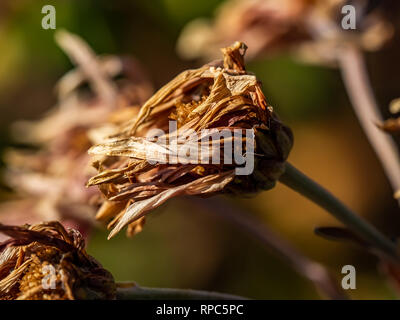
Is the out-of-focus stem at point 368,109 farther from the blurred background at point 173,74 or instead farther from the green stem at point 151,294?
the blurred background at point 173,74

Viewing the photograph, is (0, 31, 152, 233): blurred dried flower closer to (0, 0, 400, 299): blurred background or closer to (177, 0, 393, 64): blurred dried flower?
(177, 0, 393, 64): blurred dried flower

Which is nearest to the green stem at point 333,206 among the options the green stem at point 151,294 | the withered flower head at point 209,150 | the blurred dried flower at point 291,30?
the withered flower head at point 209,150

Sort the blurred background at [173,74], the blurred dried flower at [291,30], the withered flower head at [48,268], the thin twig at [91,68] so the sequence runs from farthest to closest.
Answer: the blurred background at [173,74], the blurred dried flower at [291,30], the thin twig at [91,68], the withered flower head at [48,268]

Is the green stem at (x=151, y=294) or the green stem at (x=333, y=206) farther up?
the green stem at (x=333, y=206)

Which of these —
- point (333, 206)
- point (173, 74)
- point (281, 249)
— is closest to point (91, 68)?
point (281, 249)

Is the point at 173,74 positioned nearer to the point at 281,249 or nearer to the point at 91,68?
the point at 91,68

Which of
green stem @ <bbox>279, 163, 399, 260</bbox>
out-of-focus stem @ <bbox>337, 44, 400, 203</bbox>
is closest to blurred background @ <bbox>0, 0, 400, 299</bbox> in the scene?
out-of-focus stem @ <bbox>337, 44, 400, 203</bbox>
